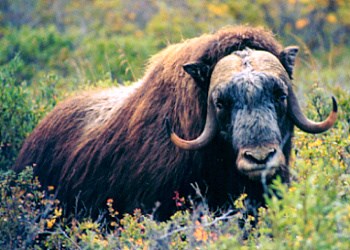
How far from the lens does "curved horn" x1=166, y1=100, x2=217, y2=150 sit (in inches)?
192

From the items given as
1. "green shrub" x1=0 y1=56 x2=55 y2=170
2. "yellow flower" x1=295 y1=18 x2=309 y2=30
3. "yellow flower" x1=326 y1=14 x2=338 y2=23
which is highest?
"yellow flower" x1=326 y1=14 x2=338 y2=23

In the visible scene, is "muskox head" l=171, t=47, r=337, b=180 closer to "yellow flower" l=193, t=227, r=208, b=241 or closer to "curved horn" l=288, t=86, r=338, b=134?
"curved horn" l=288, t=86, r=338, b=134

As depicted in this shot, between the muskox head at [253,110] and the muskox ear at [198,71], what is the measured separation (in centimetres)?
2

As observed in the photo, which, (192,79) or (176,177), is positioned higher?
(192,79)

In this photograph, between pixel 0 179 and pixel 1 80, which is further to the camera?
pixel 1 80

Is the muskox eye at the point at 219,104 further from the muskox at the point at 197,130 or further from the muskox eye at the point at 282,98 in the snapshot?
the muskox eye at the point at 282,98

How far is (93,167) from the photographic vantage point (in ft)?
19.0

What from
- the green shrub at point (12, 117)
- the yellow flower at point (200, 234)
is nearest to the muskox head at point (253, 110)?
the yellow flower at point (200, 234)

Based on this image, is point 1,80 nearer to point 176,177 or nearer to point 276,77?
point 176,177

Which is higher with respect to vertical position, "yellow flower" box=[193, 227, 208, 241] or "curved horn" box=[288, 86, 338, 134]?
"curved horn" box=[288, 86, 338, 134]

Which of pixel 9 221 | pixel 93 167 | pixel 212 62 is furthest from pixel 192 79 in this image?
pixel 9 221

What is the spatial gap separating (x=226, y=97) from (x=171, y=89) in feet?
2.05

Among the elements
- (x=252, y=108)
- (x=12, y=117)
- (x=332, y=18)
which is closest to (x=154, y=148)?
(x=252, y=108)

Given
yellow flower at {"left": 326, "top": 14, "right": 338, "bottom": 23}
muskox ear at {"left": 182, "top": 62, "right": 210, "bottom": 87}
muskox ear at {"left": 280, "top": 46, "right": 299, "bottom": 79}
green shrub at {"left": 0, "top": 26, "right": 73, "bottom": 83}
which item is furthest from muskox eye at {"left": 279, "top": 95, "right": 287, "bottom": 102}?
yellow flower at {"left": 326, "top": 14, "right": 338, "bottom": 23}
